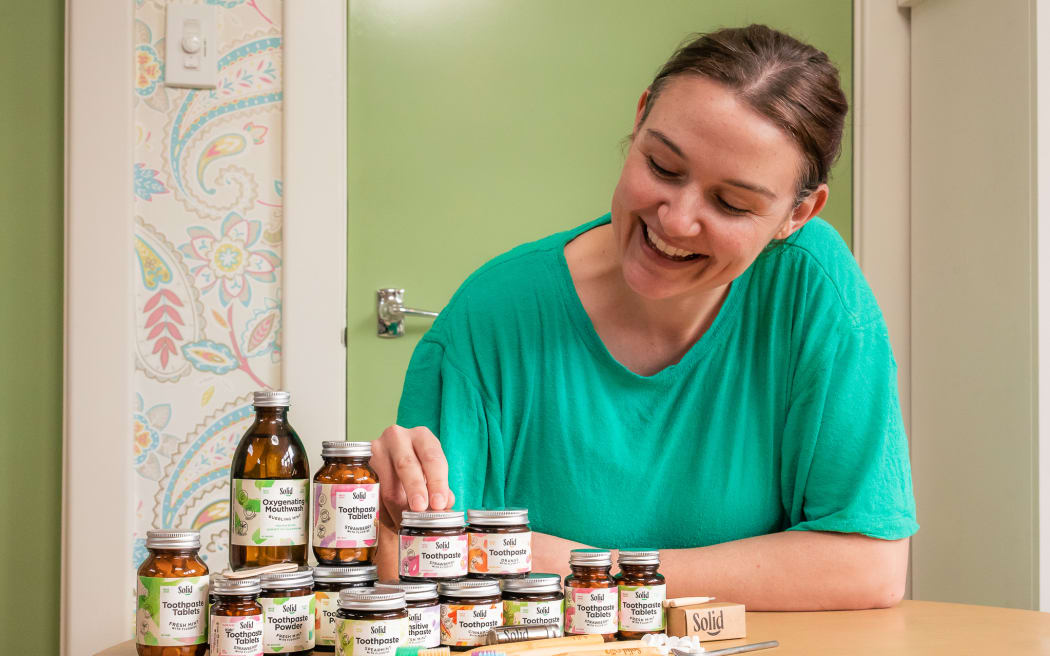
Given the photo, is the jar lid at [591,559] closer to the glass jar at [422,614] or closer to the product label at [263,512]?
the glass jar at [422,614]

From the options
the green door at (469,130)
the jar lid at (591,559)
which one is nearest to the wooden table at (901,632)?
the jar lid at (591,559)

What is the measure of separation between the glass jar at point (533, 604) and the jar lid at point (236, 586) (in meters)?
0.22

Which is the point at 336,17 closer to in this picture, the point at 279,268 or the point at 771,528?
the point at 279,268

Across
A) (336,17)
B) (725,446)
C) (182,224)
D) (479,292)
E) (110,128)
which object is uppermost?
(336,17)

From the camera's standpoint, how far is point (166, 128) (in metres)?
2.15

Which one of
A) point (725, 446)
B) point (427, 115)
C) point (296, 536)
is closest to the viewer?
point (296, 536)

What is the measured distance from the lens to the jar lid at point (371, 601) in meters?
0.75

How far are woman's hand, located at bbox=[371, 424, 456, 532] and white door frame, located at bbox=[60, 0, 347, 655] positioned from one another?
3.92ft

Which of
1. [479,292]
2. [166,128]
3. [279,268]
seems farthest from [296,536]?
[166,128]

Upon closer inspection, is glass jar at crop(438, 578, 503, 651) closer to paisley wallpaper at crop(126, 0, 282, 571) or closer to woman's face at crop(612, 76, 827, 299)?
woman's face at crop(612, 76, 827, 299)

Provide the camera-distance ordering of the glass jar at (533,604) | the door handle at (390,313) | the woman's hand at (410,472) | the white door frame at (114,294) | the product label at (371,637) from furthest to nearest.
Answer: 1. the door handle at (390,313)
2. the white door frame at (114,294)
3. the woman's hand at (410,472)
4. the glass jar at (533,604)
5. the product label at (371,637)

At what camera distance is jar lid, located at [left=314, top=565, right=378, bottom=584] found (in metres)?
0.84

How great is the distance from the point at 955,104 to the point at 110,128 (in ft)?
6.38

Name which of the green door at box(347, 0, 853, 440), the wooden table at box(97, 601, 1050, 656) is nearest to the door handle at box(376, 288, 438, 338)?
the green door at box(347, 0, 853, 440)
